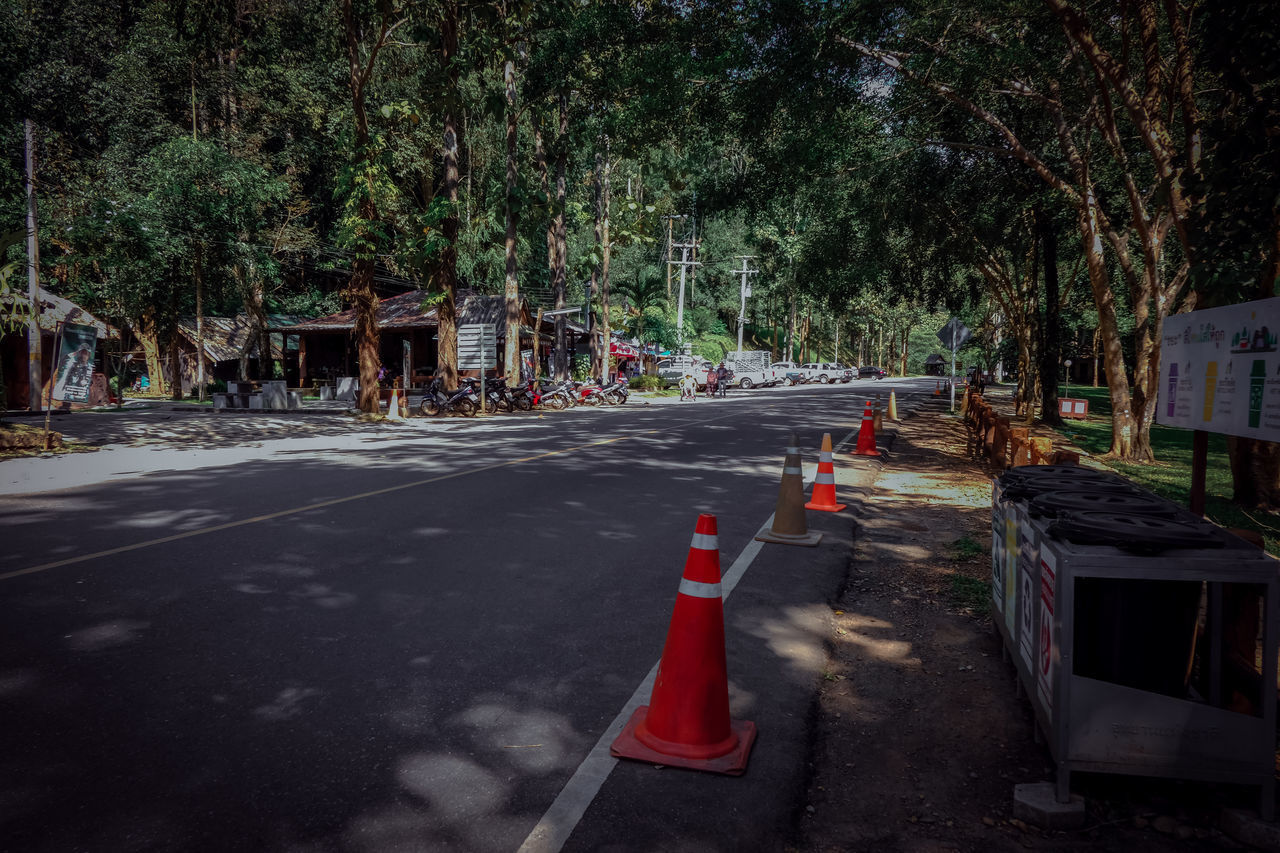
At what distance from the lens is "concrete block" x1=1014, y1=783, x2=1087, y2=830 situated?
9.80ft

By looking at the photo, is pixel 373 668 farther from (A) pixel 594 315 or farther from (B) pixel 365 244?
(A) pixel 594 315

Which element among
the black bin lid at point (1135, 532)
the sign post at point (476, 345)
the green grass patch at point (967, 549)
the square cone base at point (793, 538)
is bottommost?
the green grass patch at point (967, 549)

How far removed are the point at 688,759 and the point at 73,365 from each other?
14.7 meters

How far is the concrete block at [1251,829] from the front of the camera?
284 cm

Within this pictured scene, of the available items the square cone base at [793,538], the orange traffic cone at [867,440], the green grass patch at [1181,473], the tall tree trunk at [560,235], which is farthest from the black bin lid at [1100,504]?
the tall tree trunk at [560,235]

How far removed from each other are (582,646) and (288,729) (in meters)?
1.60

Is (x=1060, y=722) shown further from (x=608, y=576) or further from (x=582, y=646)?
(x=608, y=576)

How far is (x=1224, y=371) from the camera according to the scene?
3.92 meters

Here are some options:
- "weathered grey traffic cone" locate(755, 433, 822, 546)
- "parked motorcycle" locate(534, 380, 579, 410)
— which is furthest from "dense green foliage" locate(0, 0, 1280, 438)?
"parked motorcycle" locate(534, 380, 579, 410)

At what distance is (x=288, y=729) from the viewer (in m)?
3.55

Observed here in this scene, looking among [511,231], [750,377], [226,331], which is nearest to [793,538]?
[511,231]

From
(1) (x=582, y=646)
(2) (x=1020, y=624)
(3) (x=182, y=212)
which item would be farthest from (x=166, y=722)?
(3) (x=182, y=212)

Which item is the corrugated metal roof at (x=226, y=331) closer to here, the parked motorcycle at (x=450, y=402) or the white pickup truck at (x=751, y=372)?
the parked motorcycle at (x=450, y=402)

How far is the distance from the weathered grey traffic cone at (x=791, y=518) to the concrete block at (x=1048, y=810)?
4178 millimetres
